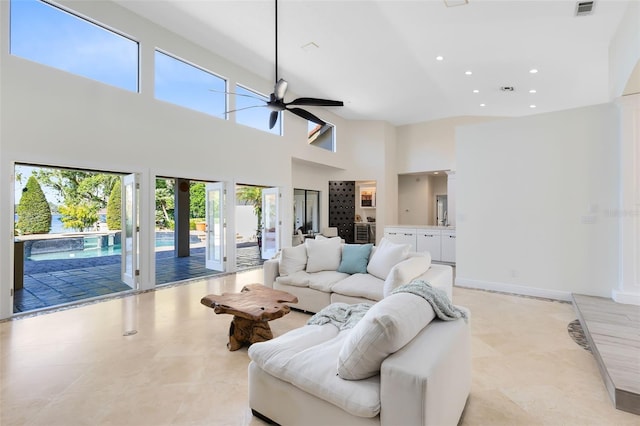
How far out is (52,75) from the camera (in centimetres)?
397

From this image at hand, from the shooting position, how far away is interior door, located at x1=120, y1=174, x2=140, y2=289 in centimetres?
486

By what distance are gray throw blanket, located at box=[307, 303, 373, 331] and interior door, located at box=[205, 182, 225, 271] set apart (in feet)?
14.4

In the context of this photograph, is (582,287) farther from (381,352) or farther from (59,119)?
(59,119)

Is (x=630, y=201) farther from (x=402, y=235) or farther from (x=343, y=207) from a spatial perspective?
(x=343, y=207)

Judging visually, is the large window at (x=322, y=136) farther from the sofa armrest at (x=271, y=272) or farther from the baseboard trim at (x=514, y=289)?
the baseboard trim at (x=514, y=289)

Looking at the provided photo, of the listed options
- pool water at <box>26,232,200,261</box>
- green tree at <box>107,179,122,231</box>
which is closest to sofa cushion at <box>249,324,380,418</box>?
pool water at <box>26,232,200,261</box>

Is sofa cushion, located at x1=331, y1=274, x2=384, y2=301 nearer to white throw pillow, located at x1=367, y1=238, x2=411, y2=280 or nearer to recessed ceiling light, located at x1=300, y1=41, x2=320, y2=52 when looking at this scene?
white throw pillow, located at x1=367, y1=238, x2=411, y2=280

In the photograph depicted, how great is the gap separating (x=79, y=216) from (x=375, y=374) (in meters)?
13.5

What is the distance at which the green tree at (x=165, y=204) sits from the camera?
1453 cm

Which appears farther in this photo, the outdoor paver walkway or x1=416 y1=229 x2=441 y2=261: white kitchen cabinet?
x1=416 y1=229 x2=441 y2=261: white kitchen cabinet

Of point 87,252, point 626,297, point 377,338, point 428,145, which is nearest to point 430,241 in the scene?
point 428,145

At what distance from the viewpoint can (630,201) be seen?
3.82 meters

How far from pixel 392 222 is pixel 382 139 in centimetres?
266

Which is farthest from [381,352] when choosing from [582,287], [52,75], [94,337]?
[52,75]
